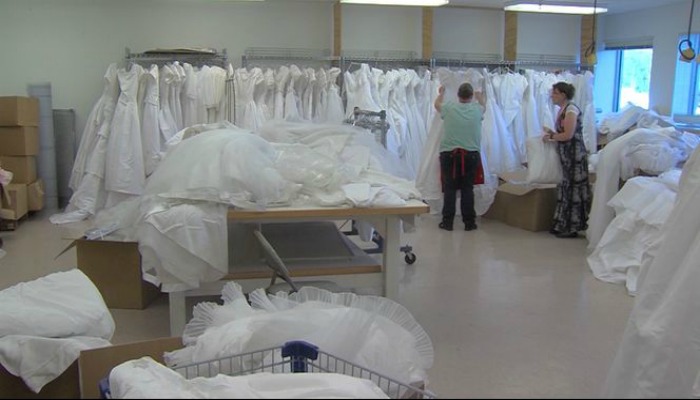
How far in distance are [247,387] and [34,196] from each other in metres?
6.07

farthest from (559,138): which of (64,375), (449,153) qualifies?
(64,375)

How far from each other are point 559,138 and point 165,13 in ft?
14.1

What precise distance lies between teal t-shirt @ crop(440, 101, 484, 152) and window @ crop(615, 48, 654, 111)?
11.0ft

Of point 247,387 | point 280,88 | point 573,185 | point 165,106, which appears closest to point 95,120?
point 165,106

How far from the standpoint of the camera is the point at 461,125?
19.7 feet

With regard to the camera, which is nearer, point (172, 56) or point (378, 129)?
point (378, 129)

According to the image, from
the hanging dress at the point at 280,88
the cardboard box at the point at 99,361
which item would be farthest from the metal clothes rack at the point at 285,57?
the cardboard box at the point at 99,361

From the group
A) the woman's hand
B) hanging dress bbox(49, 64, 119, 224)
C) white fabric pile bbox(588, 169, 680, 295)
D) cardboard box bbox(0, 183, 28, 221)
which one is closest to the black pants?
the woman's hand

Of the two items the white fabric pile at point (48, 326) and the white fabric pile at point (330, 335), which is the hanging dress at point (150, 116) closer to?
the white fabric pile at point (48, 326)

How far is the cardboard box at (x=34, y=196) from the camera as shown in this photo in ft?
20.8

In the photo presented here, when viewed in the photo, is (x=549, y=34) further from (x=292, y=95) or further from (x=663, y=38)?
(x=292, y=95)

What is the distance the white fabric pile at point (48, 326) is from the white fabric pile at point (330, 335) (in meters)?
0.53

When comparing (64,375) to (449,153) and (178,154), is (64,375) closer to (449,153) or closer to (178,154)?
(178,154)

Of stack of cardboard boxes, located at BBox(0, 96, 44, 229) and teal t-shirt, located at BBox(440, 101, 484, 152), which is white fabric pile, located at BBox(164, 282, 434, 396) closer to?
teal t-shirt, located at BBox(440, 101, 484, 152)
